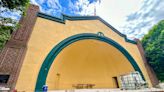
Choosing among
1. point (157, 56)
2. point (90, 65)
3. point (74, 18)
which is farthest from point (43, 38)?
point (157, 56)

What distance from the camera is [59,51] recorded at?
14.3 metres

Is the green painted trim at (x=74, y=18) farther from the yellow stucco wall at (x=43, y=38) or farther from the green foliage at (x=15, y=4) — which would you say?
the green foliage at (x=15, y=4)

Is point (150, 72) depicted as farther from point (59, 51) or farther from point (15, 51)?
point (15, 51)

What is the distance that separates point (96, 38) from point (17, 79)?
10416mm

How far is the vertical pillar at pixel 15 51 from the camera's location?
34.6 ft

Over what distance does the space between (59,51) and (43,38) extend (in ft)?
6.76

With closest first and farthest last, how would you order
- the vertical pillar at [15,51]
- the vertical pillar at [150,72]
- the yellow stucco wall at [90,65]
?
the vertical pillar at [15,51] < the yellow stucco wall at [90,65] < the vertical pillar at [150,72]

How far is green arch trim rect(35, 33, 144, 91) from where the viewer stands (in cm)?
1221

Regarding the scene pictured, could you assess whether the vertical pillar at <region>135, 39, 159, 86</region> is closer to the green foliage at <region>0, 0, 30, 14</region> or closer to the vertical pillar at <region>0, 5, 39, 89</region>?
the vertical pillar at <region>0, 5, 39, 89</region>

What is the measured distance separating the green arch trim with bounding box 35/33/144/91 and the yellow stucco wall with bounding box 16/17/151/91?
337mm

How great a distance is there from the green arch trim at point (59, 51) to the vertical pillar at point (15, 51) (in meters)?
1.99

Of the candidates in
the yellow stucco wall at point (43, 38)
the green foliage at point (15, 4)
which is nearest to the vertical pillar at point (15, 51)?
the yellow stucco wall at point (43, 38)

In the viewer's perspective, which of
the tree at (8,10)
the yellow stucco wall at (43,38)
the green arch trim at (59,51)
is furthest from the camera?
the green arch trim at (59,51)

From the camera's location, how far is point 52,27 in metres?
14.6
